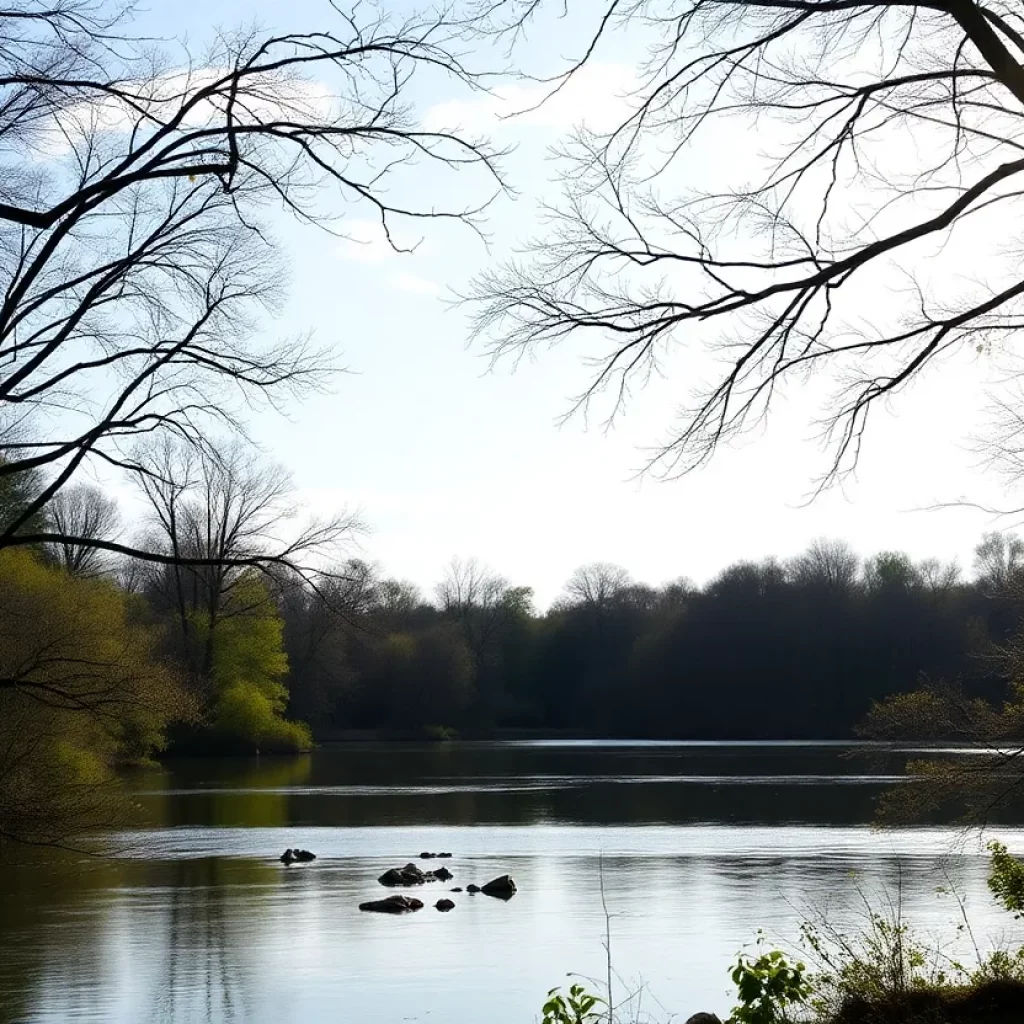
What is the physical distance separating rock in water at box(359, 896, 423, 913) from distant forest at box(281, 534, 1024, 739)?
56.0 metres

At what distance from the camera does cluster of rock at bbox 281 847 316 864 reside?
27.7m

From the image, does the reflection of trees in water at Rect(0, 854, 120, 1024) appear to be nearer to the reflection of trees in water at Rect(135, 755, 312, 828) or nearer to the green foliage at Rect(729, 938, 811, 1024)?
the reflection of trees in water at Rect(135, 755, 312, 828)

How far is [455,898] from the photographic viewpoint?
74.9ft

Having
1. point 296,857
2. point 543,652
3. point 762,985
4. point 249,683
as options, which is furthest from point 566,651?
point 762,985

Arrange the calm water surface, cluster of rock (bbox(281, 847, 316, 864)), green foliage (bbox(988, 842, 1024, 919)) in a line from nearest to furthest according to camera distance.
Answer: green foliage (bbox(988, 842, 1024, 919)) → the calm water surface → cluster of rock (bbox(281, 847, 316, 864))

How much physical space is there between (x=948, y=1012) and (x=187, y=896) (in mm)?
16133

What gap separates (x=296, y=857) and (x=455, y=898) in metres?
6.11

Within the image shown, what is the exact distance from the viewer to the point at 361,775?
54.9 metres

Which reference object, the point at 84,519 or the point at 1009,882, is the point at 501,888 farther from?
the point at 84,519

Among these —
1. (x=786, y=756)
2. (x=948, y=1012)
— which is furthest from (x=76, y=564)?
(x=948, y=1012)

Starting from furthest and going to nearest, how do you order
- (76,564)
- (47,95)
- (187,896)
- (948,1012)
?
(76,564) < (187,896) < (948,1012) < (47,95)

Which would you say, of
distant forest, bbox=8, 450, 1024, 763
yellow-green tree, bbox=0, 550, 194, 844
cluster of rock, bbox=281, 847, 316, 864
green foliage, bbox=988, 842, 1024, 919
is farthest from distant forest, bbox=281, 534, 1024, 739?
green foliage, bbox=988, 842, 1024, 919

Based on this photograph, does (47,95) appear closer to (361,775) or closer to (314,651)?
(361,775)

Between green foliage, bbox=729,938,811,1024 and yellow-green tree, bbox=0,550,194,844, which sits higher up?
yellow-green tree, bbox=0,550,194,844
